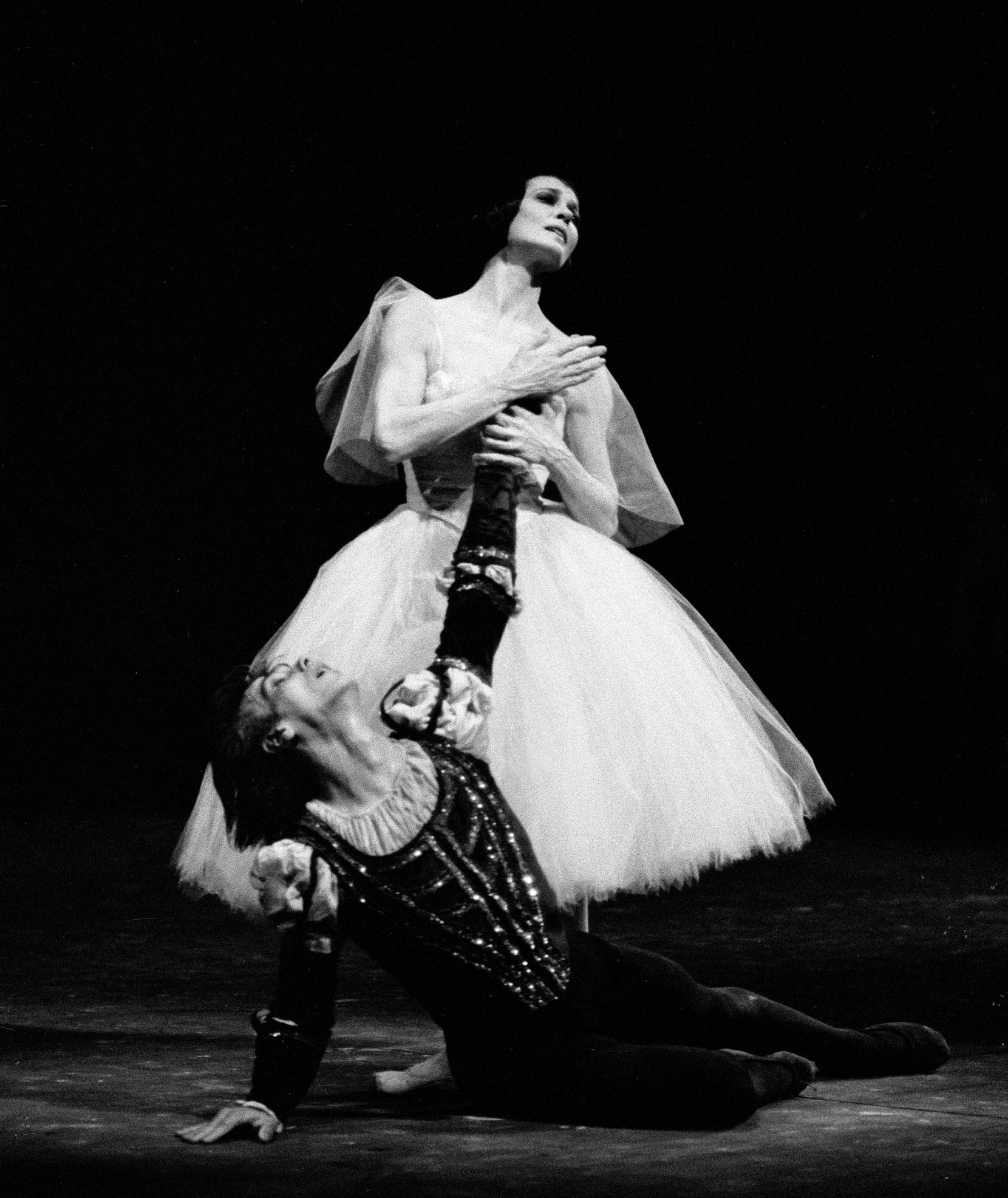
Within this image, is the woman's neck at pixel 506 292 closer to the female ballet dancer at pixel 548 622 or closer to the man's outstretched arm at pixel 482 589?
the female ballet dancer at pixel 548 622

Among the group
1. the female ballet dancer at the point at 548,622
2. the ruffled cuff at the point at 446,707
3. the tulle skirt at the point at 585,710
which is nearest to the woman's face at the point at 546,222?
the female ballet dancer at the point at 548,622

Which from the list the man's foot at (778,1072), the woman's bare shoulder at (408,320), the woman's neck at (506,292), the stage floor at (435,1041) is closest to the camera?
the stage floor at (435,1041)

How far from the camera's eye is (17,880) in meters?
3.87

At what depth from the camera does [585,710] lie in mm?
2406

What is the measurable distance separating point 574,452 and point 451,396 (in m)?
0.23

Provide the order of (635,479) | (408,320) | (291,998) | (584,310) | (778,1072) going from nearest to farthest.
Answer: (291,998) → (778,1072) → (408,320) → (635,479) → (584,310)

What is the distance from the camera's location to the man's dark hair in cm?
195

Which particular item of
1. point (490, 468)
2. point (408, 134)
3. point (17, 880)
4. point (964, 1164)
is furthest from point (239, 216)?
point (964, 1164)

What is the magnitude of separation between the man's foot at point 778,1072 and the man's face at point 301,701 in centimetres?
53

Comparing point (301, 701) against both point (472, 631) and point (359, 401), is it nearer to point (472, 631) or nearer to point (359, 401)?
point (472, 631)

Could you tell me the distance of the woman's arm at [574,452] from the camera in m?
2.40

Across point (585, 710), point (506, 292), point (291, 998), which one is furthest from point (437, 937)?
point (506, 292)

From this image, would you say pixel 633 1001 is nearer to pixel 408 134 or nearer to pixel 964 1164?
pixel 964 1164

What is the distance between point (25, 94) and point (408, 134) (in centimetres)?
77
